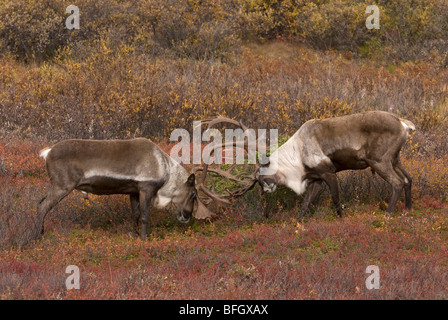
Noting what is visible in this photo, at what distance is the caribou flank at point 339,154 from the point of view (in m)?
8.50

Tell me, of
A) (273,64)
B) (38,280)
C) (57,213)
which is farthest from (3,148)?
(273,64)

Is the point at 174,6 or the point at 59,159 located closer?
the point at 59,159

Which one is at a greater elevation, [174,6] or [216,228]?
[174,6]

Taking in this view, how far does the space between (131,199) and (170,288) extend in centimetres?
263

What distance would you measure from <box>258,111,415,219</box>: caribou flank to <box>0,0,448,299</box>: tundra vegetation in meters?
0.49

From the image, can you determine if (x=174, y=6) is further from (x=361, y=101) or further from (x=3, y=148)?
(x=3, y=148)

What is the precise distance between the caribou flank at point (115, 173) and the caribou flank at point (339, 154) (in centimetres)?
151

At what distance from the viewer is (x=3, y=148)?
11242 millimetres

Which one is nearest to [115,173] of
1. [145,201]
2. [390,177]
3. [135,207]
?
[145,201]

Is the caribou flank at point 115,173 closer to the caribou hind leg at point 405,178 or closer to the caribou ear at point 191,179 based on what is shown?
the caribou ear at point 191,179

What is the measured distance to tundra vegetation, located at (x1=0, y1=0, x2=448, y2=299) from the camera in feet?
21.4

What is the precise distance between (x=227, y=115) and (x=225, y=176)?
16.7ft

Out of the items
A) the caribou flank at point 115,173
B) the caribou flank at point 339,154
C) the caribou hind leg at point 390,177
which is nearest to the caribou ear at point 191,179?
the caribou flank at point 115,173

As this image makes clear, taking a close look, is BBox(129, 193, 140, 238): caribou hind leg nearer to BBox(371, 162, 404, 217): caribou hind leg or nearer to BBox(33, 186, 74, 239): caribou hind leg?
BBox(33, 186, 74, 239): caribou hind leg
